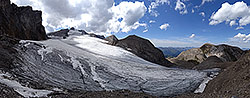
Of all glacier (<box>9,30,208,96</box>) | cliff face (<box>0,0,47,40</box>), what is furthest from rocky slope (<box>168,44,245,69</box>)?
cliff face (<box>0,0,47,40</box>)

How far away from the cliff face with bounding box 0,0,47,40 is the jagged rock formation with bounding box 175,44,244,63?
46.6 metres

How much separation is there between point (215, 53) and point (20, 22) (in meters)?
54.2

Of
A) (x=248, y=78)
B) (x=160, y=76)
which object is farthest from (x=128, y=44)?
(x=248, y=78)

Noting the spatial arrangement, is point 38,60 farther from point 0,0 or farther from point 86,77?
point 0,0

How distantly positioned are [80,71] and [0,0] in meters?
17.8

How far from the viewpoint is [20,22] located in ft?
77.2

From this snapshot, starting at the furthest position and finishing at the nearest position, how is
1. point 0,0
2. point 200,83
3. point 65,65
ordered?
point 0,0 < point 200,83 < point 65,65

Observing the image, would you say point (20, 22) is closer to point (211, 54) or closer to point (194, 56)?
point (194, 56)

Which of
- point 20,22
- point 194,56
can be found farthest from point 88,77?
point 194,56

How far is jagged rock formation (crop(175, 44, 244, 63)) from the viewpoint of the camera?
140 feet

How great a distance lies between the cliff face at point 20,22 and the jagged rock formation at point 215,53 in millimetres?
46645

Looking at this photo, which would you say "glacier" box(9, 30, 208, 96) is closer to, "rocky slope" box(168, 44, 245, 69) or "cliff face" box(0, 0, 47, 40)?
"cliff face" box(0, 0, 47, 40)

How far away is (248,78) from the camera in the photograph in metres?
5.06

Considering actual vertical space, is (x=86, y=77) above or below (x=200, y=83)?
above
